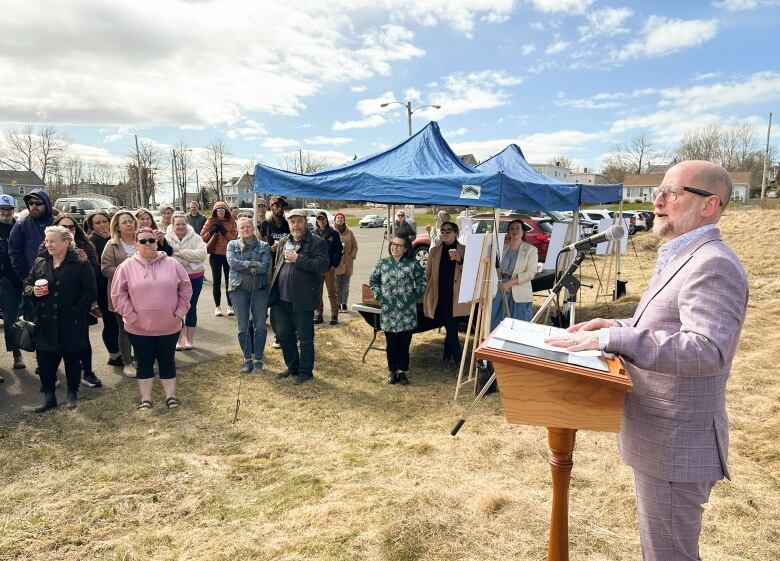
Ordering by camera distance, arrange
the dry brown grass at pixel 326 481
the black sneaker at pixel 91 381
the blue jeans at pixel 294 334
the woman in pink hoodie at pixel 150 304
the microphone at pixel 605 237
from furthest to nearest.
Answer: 1. the blue jeans at pixel 294 334
2. the black sneaker at pixel 91 381
3. the woman in pink hoodie at pixel 150 304
4. the dry brown grass at pixel 326 481
5. the microphone at pixel 605 237

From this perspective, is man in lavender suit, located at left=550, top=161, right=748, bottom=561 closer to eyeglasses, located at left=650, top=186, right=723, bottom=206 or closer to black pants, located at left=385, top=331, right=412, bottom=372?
eyeglasses, located at left=650, top=186, right=723, bottom=206

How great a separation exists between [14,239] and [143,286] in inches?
76.0

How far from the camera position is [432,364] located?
6.09 m

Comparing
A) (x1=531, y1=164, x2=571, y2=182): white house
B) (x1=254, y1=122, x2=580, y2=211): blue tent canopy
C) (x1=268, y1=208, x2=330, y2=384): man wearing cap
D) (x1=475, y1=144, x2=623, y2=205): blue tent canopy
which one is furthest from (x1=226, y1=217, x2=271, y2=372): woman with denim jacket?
(x1=531, y1=164, x2=571, y2=182): white house

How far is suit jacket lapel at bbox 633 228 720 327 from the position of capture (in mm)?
1550

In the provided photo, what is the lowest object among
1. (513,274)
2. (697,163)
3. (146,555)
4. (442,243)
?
(146,555)

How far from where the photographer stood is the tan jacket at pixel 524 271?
5.59 m

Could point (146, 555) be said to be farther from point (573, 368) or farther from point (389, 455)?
point (573, 368)

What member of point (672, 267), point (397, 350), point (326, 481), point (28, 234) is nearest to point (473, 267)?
point (397, 350)

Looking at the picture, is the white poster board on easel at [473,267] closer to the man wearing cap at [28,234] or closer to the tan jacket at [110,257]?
the tan jacket at [110,257]

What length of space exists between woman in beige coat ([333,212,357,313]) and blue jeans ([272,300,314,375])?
2.71m

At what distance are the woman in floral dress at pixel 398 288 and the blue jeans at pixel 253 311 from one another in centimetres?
127

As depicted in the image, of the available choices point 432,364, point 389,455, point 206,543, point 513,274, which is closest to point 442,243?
point 513,274

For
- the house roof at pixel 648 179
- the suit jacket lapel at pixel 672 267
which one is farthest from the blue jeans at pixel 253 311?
the house roof at pixel 648 179
